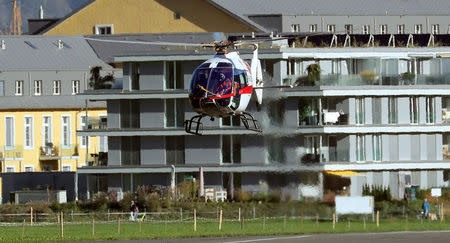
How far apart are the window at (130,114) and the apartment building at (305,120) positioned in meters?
0.09

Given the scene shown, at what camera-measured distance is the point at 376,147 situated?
147 meters

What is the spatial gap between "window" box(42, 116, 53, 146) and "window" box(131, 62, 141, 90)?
29.7m

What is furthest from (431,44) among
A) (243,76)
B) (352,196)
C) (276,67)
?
(243,76)

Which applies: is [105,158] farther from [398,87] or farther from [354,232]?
[354,232]

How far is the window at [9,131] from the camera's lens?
17436 centimetres

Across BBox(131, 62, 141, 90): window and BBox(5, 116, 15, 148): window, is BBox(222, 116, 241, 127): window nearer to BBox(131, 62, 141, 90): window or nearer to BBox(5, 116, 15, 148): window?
BBox(131, 62, 141, 90): window

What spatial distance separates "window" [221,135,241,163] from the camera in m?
146

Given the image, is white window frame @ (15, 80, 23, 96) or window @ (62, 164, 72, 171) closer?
window @ (62, 164, 72, 171)

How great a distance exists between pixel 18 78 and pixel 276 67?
4461 centimetres

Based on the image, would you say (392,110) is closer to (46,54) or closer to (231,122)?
(231,122)

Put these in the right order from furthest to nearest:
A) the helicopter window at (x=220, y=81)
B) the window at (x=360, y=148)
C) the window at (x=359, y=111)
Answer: the window at (x=359, y=111), the window at (x=360, y=148), the helicopter window at (x=220, y=81)

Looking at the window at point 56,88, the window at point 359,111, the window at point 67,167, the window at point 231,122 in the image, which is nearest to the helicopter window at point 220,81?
the window at point 231,122

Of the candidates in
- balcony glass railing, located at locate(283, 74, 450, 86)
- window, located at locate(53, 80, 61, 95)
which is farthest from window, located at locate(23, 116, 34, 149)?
balcony glass railing, located at locate(283, 74, 450, 86)

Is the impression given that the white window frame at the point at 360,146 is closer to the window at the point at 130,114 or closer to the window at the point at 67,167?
the window at the point at 130,114
